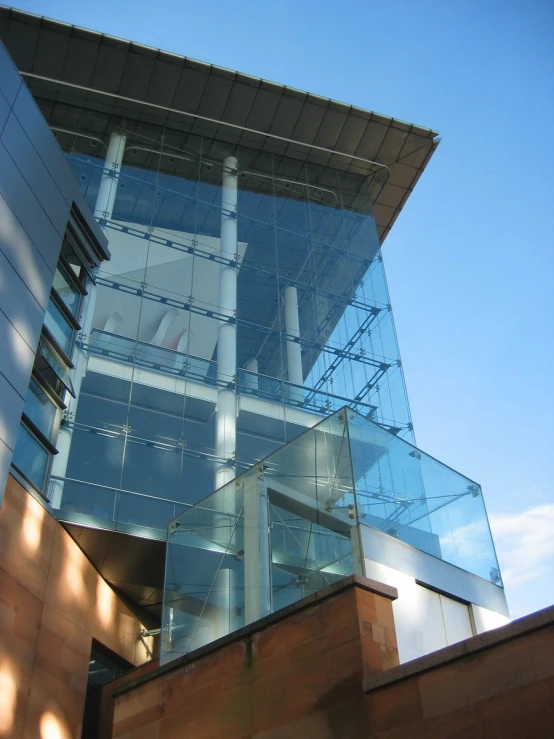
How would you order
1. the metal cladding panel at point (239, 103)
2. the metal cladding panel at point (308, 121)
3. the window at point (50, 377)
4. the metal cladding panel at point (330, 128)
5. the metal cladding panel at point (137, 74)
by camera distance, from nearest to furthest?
the window at point (50, 377) < the metal cladding panel at point (137, 74) < the metal cladding panel at point (239, 103) < the metal cladding panel at point (308, 121) < the metal cladding panel at point (330, 128)

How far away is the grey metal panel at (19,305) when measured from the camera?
13.5 meters

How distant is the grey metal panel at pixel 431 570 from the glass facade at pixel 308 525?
0.34 feet

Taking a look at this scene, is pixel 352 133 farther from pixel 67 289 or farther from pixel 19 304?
pixel 19 304

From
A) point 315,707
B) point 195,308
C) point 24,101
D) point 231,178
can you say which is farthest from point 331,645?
point 231,178

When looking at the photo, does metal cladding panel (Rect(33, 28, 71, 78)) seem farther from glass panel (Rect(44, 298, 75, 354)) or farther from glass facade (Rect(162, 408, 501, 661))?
glass facade (Rect(162, 408, 501, 661))

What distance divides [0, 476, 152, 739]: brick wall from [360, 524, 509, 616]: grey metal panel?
6.20 metres

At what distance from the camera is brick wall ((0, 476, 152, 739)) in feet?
42.5

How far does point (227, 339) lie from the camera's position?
21781 millimetres

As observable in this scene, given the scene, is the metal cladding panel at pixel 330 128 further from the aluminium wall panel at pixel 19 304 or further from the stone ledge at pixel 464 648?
the stone ledge at pixel 464 648

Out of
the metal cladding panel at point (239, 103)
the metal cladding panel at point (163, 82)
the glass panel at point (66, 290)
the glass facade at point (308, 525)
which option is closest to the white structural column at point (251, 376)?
the glass panel at point (66, 290)

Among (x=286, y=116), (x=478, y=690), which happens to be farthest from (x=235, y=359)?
(x=478, y=690)

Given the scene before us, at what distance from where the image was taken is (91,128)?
25250 millimetres

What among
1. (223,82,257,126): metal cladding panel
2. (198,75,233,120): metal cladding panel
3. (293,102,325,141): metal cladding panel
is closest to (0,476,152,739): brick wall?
→ (198,75,233,120): metal cladding panel

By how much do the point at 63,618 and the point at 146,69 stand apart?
55.0ft
